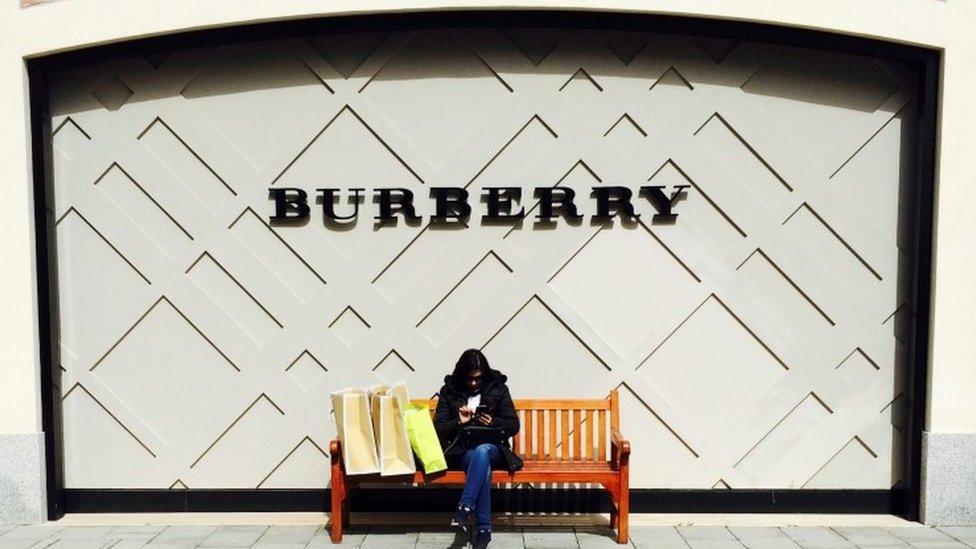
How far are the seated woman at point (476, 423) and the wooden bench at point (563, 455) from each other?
0.13 metres

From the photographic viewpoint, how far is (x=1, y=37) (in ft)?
17.0

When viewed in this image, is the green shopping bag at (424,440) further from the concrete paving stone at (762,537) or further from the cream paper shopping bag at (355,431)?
Answer: the concrete paving stone at (762,537)

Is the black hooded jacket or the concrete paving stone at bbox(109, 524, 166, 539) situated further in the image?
the concrete paving stone at bbox(109, 524, 166, 539)

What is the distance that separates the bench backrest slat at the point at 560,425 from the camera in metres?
5.36

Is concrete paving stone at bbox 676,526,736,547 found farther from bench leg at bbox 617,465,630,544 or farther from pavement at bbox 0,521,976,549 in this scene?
bench leg at bbox 617,465,630,544

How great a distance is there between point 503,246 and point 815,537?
299cm

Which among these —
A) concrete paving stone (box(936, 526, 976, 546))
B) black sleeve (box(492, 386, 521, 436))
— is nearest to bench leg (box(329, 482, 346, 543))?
black sleeve (box(492, 386, 521, 436))

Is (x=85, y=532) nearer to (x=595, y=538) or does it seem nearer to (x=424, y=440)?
(x=424, y=440)

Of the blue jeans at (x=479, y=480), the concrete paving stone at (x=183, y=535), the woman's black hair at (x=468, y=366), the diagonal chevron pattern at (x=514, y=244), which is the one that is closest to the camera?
the blue jeans at (x=479, y=480)

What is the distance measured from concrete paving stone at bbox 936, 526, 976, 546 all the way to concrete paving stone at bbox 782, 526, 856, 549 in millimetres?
784

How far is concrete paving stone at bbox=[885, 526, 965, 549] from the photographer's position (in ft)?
15.9

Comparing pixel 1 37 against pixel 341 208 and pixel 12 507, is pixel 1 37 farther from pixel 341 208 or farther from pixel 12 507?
pixel 12 507

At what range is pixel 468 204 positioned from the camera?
18.0 ft

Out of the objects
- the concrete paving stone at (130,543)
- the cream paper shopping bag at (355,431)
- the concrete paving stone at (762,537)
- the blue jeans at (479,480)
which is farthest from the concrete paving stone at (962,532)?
the concrete paving stone at (130,543)
